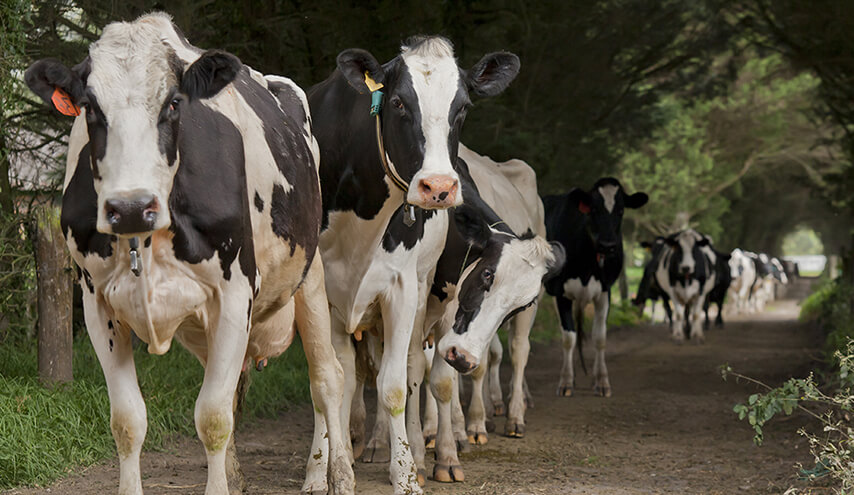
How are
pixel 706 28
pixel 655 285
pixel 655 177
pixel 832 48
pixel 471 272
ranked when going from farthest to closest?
pixel 655 177, pixel 655 285, pixel 706 28, pixel 832 48, pixel 471 272

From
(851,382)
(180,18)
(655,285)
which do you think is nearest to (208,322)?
(851,382)

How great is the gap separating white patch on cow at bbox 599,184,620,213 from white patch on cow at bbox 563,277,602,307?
91 centimetres

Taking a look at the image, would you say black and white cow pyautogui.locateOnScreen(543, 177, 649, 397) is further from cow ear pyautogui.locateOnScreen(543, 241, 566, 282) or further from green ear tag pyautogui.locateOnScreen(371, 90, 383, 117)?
green ear tag pyautogui.locateOnScreen(371, 90, 383, 117)

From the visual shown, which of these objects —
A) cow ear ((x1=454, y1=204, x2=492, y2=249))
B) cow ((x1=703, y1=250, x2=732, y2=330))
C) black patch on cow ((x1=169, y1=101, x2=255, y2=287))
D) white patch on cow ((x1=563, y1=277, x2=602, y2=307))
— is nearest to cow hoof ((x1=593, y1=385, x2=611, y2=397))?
white patch on cow ((x1=563, y1=277, x2=602, y2=307))

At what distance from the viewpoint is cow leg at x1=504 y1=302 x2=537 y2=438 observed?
841 centimetres

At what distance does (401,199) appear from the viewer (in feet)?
19.3

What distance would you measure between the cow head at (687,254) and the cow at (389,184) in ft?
47.3

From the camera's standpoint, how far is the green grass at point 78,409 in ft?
19.7

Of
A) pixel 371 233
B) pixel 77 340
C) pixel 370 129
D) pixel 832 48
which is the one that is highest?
pixel 832 48

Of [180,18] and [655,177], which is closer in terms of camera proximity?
[180,18]

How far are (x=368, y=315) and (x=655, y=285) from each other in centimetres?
1820

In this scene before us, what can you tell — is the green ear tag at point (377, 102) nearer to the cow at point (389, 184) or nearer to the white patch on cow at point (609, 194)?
the cow at point (389, 184)

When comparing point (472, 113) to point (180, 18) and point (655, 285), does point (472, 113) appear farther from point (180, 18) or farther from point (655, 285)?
point (655, 285)

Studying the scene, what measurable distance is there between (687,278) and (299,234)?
16.4 m
